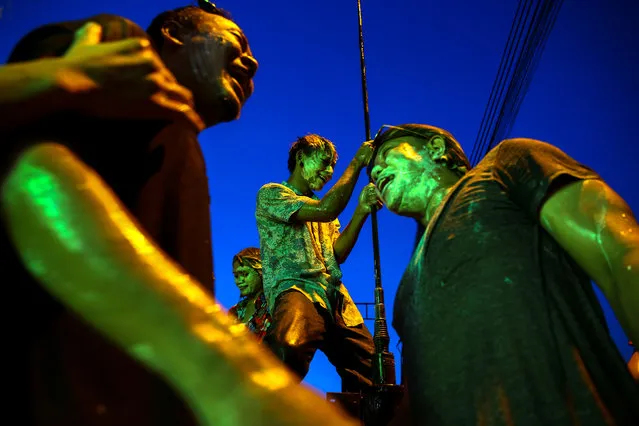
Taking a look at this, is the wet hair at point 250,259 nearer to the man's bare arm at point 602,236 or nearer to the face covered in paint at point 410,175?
the face covered in paint at point 410,175

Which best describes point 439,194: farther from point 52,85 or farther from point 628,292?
point 52,85

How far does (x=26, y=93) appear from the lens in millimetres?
912

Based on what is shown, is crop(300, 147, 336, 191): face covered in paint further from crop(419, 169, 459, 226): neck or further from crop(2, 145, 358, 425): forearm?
crop(2, 145, 358, 425): forearm

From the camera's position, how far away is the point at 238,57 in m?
1.52

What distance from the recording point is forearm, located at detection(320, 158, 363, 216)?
423 centimetres

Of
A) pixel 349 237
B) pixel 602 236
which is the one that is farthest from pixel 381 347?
pixel 602 236

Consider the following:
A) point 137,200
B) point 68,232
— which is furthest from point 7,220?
point 137,200

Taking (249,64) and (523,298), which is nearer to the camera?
(249,64)

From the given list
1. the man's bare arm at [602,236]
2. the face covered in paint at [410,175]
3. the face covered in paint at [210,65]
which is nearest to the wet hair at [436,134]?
the face covered in paint at [410,175]

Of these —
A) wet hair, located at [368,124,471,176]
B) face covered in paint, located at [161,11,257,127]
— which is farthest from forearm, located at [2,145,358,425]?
wet hair, located at [368,124,471,176]

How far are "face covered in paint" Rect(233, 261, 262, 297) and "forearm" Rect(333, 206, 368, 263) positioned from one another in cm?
167

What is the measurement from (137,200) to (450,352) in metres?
1.37

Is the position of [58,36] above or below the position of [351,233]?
below

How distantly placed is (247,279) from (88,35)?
5.33 m
